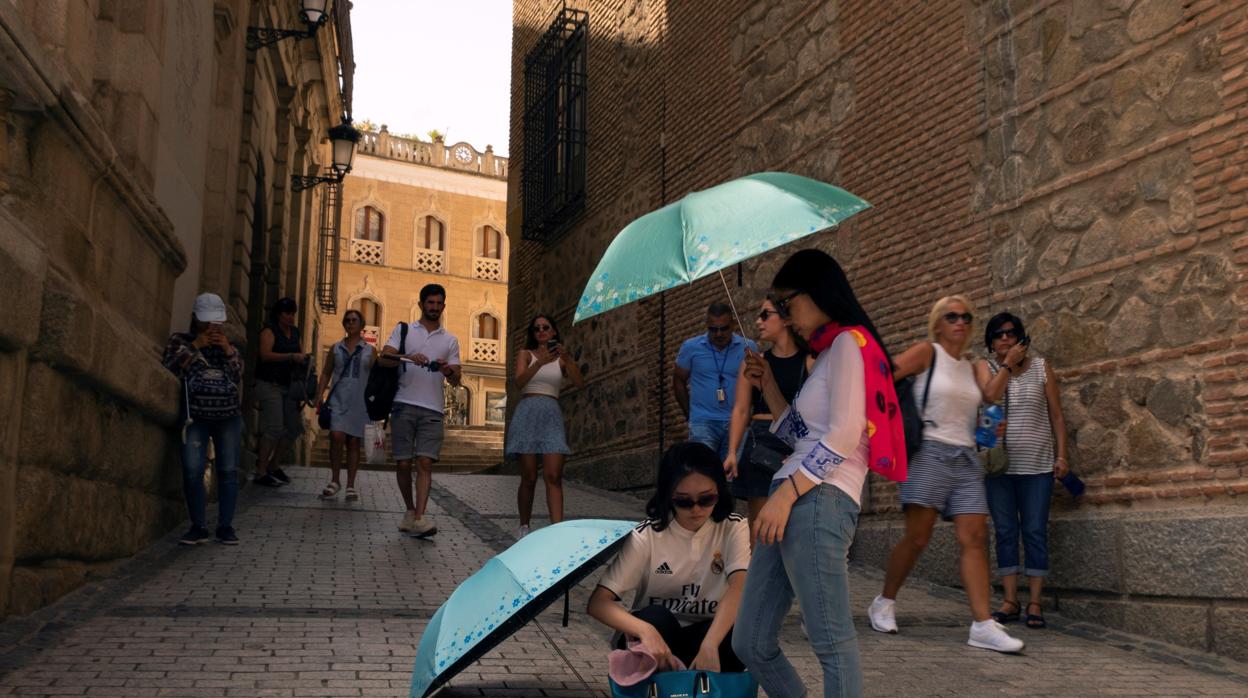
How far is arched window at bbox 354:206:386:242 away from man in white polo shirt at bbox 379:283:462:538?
35.6 m

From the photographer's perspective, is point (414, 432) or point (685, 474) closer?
point (685, 474)

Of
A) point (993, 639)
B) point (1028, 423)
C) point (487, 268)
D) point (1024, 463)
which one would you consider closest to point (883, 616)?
point (993, 639)

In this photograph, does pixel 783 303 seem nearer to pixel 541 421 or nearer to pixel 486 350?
pixel 541 421

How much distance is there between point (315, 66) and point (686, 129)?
1226cm

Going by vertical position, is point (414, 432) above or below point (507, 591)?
above

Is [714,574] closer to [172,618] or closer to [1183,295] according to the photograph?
[172,618]

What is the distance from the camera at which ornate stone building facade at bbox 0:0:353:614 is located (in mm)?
5426

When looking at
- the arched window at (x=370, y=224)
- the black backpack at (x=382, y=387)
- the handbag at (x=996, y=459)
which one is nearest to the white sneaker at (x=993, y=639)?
the handbag at (x=996, y=459)

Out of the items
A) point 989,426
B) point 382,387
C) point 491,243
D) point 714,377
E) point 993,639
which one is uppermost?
point 491,243

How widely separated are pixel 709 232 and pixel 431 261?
41.4m

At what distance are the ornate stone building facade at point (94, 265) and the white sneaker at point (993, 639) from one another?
4461mm

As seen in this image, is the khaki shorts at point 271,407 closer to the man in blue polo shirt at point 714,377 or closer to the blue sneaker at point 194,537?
the blue sneaker at point 194,537

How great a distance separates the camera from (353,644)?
5492mm

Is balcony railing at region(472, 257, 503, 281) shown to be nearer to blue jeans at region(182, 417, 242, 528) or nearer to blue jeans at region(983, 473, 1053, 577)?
blue jeans at region(182, 417, 242, 528)
